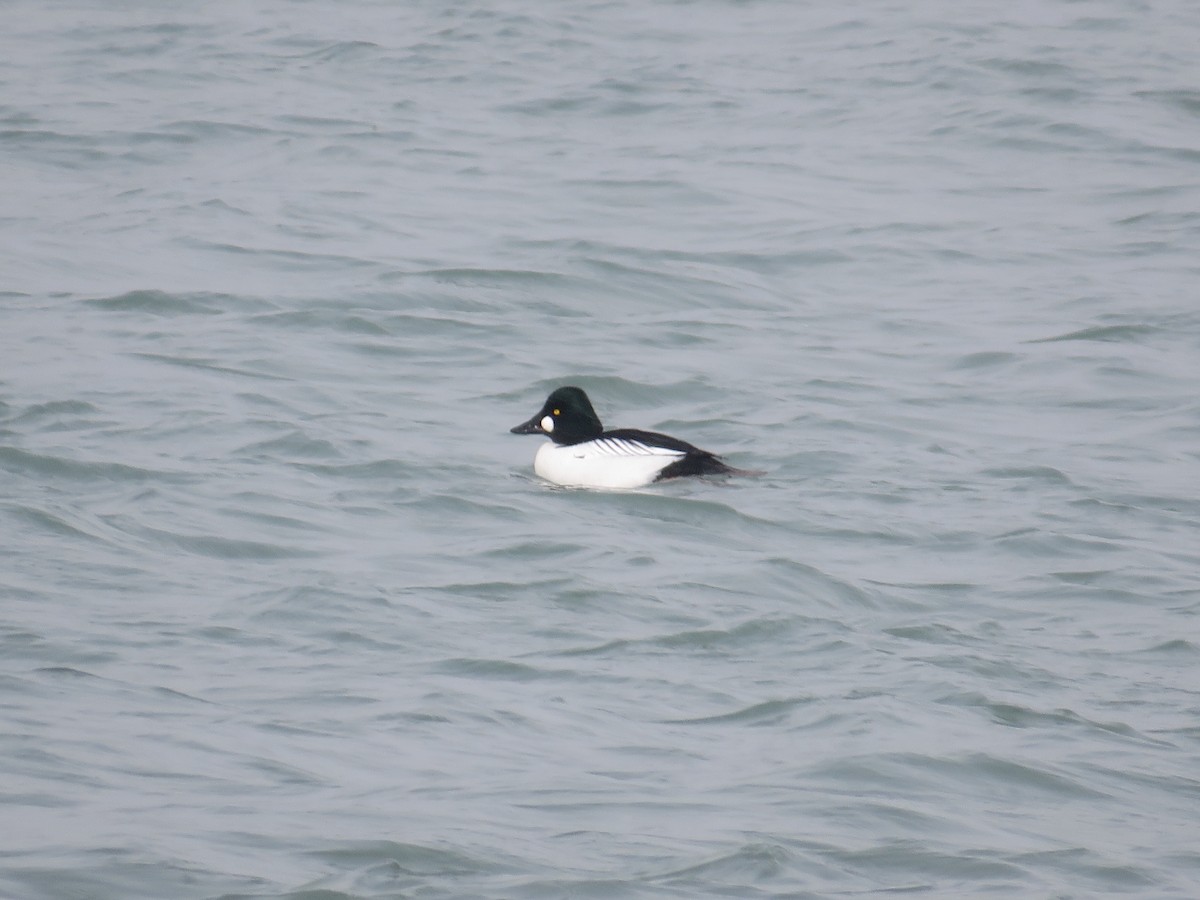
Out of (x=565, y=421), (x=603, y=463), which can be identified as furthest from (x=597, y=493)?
(x=565, y=421)

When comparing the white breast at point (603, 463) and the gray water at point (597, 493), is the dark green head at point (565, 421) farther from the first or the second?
the gray water at point (597, 493)

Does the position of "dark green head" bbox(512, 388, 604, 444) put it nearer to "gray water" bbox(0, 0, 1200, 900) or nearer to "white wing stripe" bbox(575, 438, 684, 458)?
"white wing stripe" bbox(575, 438, 684, 458)

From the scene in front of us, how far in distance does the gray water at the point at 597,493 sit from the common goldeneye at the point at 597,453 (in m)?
0.14

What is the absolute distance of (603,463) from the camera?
9.60 m

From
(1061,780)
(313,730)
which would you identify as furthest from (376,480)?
(1061,780)

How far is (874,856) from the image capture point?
527 cm

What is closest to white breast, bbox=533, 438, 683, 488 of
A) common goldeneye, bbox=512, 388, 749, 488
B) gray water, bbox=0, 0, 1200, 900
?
common goldeneye, bbox=512, 388, 749, 488

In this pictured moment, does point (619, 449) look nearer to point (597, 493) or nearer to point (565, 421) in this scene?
point (597, 493)

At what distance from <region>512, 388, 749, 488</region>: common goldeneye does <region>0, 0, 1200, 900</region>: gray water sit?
0.46 feet

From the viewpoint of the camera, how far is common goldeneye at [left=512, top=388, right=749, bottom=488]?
9.37m

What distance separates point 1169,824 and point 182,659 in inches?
125

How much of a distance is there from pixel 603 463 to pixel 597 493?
16 centimetres

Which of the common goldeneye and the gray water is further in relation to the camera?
the common goldeneye

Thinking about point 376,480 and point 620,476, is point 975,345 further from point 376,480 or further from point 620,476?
point 376,480
